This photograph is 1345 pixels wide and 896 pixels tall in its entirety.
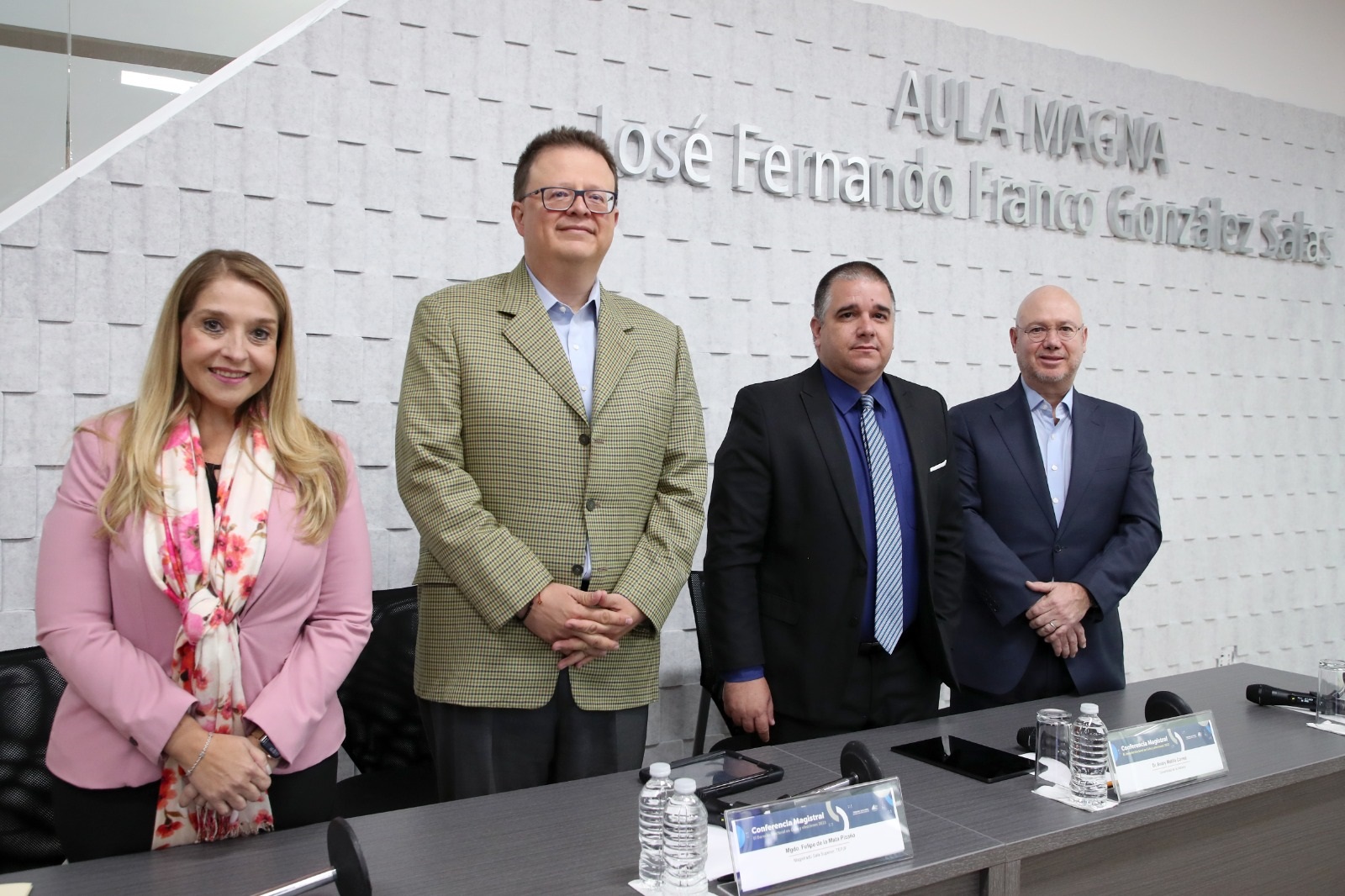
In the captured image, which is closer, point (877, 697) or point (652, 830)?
point (652, 830)

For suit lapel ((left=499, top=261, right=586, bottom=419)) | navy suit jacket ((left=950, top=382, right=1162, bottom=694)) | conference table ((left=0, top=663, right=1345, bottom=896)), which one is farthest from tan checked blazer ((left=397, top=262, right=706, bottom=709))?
navy suit jacket ((left=950, top=382, right=1162, bottom=694))

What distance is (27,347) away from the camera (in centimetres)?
265

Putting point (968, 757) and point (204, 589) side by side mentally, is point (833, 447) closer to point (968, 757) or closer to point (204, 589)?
point (968, 757)

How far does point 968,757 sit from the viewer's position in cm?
191

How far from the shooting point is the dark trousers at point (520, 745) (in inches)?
82.3

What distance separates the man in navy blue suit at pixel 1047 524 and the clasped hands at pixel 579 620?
3.54 ft

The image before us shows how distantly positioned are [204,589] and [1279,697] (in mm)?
2236

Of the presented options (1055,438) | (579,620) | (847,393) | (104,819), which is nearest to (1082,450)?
(1055,438)


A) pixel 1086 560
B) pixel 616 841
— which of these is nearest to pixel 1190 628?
pixel 1086 560

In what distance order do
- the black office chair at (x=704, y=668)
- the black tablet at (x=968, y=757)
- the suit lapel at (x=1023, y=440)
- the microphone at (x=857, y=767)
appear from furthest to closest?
the black office chair at (x=704, y=668)
the suit lapel at (x=1023, y=440)
the black tablet at (x=968, y=757)
the microphone at (x=857, y=767)

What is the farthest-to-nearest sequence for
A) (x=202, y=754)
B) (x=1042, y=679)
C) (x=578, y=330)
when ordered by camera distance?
(x=1042, y=679) < (x=578, y=330) < (x=202, y=754)

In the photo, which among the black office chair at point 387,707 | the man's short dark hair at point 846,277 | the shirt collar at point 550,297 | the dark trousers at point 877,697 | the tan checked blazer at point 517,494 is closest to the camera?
the tan checked blazer at point 517,494

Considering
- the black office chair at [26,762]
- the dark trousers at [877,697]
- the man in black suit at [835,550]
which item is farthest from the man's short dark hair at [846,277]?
the black office chair at [26,762]

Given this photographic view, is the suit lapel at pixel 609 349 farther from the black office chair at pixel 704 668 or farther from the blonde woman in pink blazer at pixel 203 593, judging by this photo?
the black office chair at pixel 704 668
